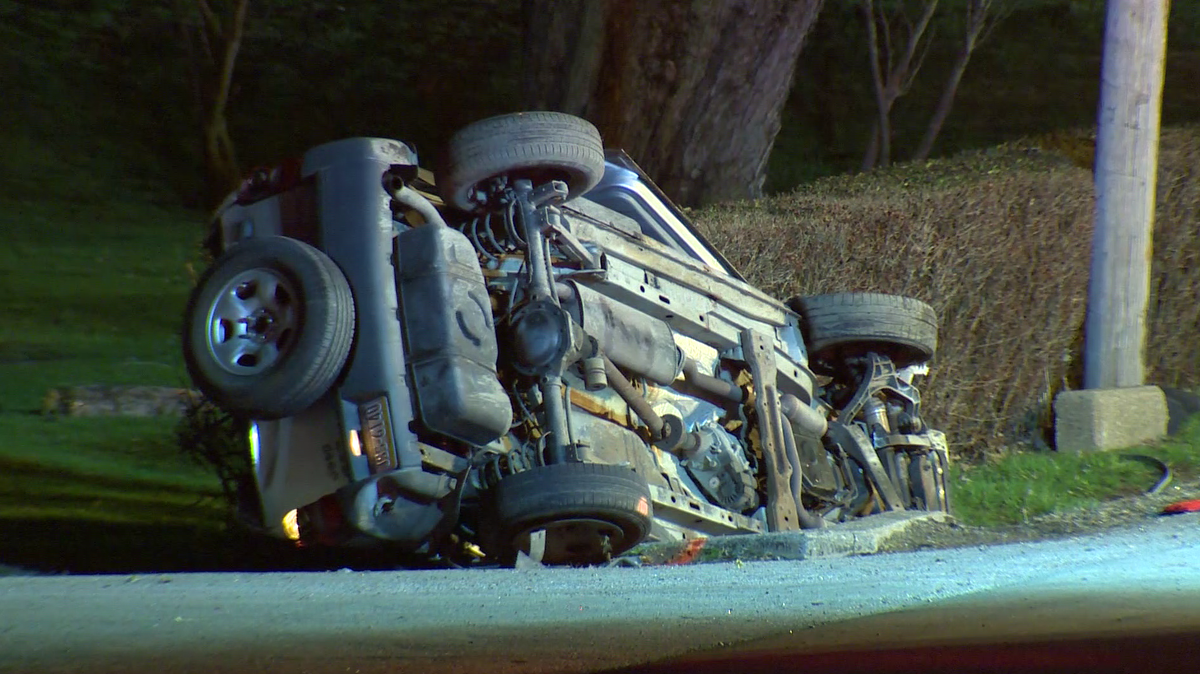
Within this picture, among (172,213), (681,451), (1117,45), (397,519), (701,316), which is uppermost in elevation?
(172,213)

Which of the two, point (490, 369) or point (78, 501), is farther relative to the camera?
point (78, 501)

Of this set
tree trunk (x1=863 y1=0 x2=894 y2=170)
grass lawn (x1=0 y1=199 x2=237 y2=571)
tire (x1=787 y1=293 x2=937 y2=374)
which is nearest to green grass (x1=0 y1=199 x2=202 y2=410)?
grass lawn (x1=0 y1=199 x2=237 y2=571)

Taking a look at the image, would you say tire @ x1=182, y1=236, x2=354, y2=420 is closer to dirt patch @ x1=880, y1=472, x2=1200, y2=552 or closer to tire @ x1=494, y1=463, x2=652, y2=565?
tire @ x1=494, y1=463, x2=652, y2=565

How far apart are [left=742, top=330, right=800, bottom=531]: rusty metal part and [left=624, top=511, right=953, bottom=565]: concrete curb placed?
0.41m

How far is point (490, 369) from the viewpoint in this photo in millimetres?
4789

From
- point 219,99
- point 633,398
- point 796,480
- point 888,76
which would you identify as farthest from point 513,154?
point 888,76

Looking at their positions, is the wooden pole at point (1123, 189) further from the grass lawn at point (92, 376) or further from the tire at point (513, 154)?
the grass lawn at point (92, 376)

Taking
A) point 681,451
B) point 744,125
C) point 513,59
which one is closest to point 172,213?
point 513,59

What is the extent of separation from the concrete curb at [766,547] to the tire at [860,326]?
155 centimetres

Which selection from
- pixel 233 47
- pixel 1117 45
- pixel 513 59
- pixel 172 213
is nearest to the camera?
pixel 1117 45

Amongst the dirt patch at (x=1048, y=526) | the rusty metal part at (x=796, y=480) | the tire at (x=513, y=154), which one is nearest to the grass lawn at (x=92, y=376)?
the tire at (x=513, y=154)

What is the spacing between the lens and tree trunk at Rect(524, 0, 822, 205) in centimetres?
1059

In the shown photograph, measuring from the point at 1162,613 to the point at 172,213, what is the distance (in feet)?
59.7

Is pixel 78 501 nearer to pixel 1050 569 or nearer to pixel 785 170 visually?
pixel 1050 569
